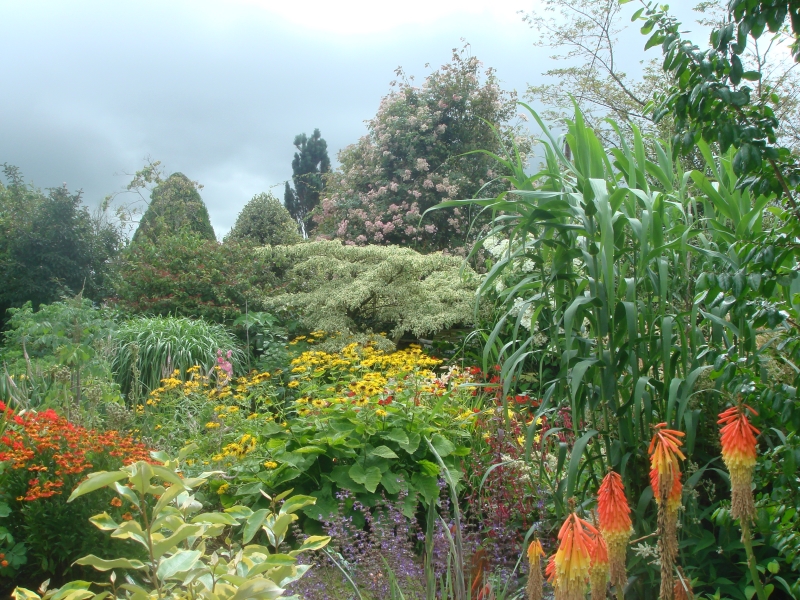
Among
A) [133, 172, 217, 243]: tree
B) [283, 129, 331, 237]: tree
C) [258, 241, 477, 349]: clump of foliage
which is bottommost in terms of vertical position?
[258, 241, 477, 349]: clump of foliage

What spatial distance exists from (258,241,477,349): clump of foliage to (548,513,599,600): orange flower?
18.5ft

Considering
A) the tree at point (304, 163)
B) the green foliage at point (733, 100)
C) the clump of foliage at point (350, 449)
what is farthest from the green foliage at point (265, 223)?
the tree at point (304, 163)

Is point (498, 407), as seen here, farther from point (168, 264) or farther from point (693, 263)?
point (168, 264)

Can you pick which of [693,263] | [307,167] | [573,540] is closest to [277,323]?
[693,263]

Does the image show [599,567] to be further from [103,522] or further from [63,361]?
[63,361]

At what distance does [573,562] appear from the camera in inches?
40.3

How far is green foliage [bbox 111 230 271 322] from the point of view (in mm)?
8578

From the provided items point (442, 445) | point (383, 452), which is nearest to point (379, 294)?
point (442, 445)

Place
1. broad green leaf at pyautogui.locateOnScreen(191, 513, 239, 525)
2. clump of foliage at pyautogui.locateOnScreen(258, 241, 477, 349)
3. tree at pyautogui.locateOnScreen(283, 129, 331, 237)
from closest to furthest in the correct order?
broad green leaf at pyautogui.locateOnScreen(191, 513, 239, 525) → clump of foliage at pyautogui.locateOnScreen(258, 241, 477, 349) → tree at pyautogui.locateOnScreen(283, 129, 331, 237)

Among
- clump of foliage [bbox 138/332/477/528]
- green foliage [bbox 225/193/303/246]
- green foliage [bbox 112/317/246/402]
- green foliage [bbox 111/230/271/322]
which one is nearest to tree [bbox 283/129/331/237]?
green foliage [bbox 225/193/303/246]

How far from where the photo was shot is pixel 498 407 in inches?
152

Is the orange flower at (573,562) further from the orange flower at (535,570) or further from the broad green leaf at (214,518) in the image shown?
the broad green leaf at (214,518)

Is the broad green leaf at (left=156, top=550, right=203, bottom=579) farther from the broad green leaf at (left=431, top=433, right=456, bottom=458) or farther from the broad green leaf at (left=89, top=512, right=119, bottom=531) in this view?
the broad green leaf at (left=431, top=433, right=456, bottom=458)

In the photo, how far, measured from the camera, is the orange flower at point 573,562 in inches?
40.2
